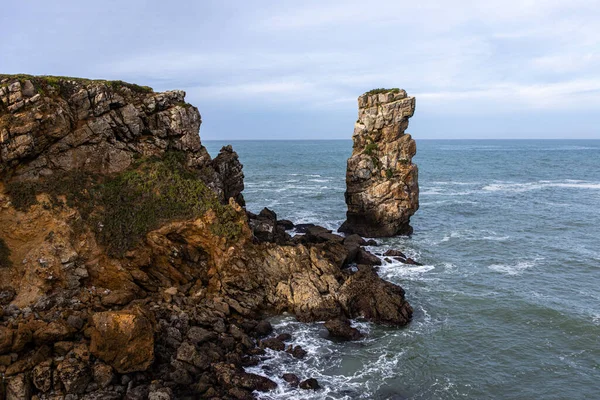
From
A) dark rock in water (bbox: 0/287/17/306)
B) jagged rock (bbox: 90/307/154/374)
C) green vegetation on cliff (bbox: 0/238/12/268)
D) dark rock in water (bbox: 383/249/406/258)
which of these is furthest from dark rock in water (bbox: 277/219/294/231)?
jagged rock (bbox: 90/307/154/374)

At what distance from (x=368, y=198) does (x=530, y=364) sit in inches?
1200

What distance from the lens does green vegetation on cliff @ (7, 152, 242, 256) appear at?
3424 cm

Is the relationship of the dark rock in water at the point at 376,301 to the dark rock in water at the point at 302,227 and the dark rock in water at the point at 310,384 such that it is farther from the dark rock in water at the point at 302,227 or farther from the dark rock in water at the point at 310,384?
the dark rock in water at the point at 302,227

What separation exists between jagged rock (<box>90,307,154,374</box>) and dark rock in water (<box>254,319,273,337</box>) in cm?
855

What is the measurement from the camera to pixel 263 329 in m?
32.2

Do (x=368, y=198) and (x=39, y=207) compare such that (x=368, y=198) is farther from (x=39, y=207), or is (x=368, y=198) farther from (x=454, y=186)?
(x=454, y=186)

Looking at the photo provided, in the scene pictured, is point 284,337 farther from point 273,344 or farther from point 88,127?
point 88,127

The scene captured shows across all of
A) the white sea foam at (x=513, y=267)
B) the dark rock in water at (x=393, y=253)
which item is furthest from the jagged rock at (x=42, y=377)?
the white sea foam at (x=513, y=267)

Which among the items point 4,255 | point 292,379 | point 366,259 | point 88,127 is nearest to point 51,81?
point 88,127

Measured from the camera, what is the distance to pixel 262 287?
1432 inches

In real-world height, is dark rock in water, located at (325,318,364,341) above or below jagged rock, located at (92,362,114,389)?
below

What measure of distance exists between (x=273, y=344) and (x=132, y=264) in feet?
42.0

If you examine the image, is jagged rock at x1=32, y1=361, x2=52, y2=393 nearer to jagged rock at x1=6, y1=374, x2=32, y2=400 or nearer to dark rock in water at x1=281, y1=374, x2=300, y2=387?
jagged rock at x1=6, y1=374, x2=32, y2=400

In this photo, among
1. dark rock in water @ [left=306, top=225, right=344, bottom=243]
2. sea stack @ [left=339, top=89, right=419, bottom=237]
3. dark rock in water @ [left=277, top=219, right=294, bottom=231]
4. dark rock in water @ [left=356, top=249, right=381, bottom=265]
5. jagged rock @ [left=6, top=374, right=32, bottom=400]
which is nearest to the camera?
jagged rock @ [left=6, top=374, right=32, bottom=400]
